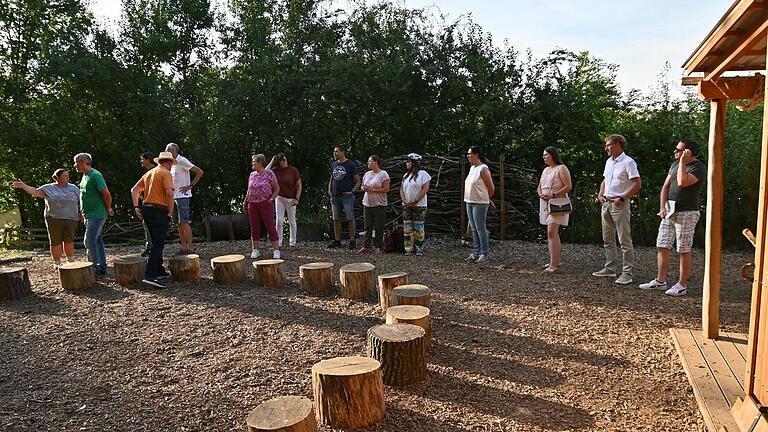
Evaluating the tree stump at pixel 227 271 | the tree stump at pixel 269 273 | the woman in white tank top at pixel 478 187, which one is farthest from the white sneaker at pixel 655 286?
the tree stump at pixel 227 271

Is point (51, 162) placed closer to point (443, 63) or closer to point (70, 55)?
point (70, 55)

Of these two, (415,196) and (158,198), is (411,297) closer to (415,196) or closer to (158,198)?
(158,198)

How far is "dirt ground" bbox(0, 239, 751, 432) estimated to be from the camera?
2977mm

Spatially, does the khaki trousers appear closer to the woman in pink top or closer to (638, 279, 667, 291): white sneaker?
(638, 279, 667, 291): white sneaker

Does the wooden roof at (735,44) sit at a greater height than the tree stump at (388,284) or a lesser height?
greater

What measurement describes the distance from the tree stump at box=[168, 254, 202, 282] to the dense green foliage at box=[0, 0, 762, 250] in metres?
5.49

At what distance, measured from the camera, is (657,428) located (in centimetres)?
276

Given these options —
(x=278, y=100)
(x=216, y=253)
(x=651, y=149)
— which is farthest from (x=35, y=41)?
(x=651, y=149)

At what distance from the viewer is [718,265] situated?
387 centimetres

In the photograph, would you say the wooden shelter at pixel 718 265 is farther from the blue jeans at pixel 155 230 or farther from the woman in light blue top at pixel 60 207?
the woman in light blue top at pixel 60 207

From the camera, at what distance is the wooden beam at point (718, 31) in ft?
8.77

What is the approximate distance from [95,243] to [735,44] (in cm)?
724

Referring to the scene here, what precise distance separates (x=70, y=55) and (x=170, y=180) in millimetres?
8528

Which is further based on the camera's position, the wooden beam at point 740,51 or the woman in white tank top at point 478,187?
the woman in white tank top at point 478,187
